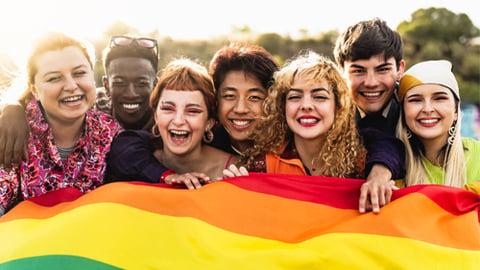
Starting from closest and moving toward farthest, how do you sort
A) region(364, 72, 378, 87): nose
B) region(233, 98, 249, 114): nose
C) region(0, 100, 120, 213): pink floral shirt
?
region(0, 100, 120, 213): pink floral shirt, region(233, 98, 249, 114): nose, region(364, 72, 378, 87): nose

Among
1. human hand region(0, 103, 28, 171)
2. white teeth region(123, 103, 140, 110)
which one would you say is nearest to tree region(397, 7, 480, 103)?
white teeth region(123, 103, 140, 110)

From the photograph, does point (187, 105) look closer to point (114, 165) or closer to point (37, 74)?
point (114, 165)

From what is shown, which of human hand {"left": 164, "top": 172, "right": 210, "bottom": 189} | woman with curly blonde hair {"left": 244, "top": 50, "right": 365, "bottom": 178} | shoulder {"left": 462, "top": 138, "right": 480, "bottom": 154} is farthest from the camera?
shoulder {"left": 462, "top": 138, "right": 480, "bottom": 154}

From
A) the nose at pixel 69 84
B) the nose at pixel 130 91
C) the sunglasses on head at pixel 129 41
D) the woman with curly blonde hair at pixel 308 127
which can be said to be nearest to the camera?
the nose at pixel 69 84

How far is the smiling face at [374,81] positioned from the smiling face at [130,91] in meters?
2.21

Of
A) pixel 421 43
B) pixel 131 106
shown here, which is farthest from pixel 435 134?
pixel 421 43

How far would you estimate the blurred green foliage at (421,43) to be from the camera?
89.9 feet

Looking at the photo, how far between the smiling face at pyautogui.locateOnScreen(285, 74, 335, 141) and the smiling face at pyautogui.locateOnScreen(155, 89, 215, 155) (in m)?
0.77

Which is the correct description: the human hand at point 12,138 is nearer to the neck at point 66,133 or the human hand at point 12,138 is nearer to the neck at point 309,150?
the neck at point 66,133

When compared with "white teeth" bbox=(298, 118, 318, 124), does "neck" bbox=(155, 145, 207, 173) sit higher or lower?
lower

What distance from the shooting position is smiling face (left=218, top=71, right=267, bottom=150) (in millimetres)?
3990

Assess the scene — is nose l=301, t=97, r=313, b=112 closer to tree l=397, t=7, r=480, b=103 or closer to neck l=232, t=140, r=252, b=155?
neck l=232, t=140, r=252, b=155

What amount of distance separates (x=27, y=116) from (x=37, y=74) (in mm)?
339

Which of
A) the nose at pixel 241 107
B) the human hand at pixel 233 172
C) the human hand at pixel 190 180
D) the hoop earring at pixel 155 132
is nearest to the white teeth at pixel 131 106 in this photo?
the hoop earring at pixel 155 132
